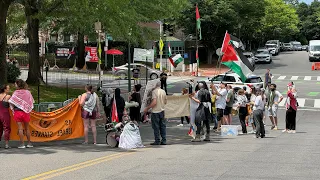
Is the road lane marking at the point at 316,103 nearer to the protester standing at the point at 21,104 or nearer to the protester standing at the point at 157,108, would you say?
the protester standing at the point at 157,108

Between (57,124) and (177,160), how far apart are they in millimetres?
4776

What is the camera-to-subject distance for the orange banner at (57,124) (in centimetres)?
1415

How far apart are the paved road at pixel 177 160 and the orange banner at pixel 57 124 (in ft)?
0.81

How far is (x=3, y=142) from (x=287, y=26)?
8775 centimetres

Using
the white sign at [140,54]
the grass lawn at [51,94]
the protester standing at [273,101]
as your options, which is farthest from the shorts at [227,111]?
the white sign at [140,54]

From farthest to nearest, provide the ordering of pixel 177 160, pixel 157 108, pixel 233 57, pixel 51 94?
pixel 51 94, pixel 233 57, pixel 157 108, pixel 177 160

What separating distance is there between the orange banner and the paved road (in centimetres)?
25

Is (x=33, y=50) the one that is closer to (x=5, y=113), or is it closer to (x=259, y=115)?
(x=5, y=113)

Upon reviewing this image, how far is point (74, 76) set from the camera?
117 feet

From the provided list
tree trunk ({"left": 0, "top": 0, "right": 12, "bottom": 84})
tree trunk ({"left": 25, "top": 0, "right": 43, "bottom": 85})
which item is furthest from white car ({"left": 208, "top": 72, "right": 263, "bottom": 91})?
tree trunk ({"left": 0, "top": 0, "right": 12, "bottom": 84})

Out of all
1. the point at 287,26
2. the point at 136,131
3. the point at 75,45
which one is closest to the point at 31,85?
Answer: the point at 136,131

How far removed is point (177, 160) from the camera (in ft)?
36.3

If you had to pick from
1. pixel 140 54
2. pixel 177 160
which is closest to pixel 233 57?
pixel 177 160

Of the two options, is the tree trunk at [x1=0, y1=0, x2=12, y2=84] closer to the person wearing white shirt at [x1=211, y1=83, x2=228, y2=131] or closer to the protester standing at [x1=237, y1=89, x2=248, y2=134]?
the person wearing white shirt at [x1=211, y1=83, x2=228, y2=131]
